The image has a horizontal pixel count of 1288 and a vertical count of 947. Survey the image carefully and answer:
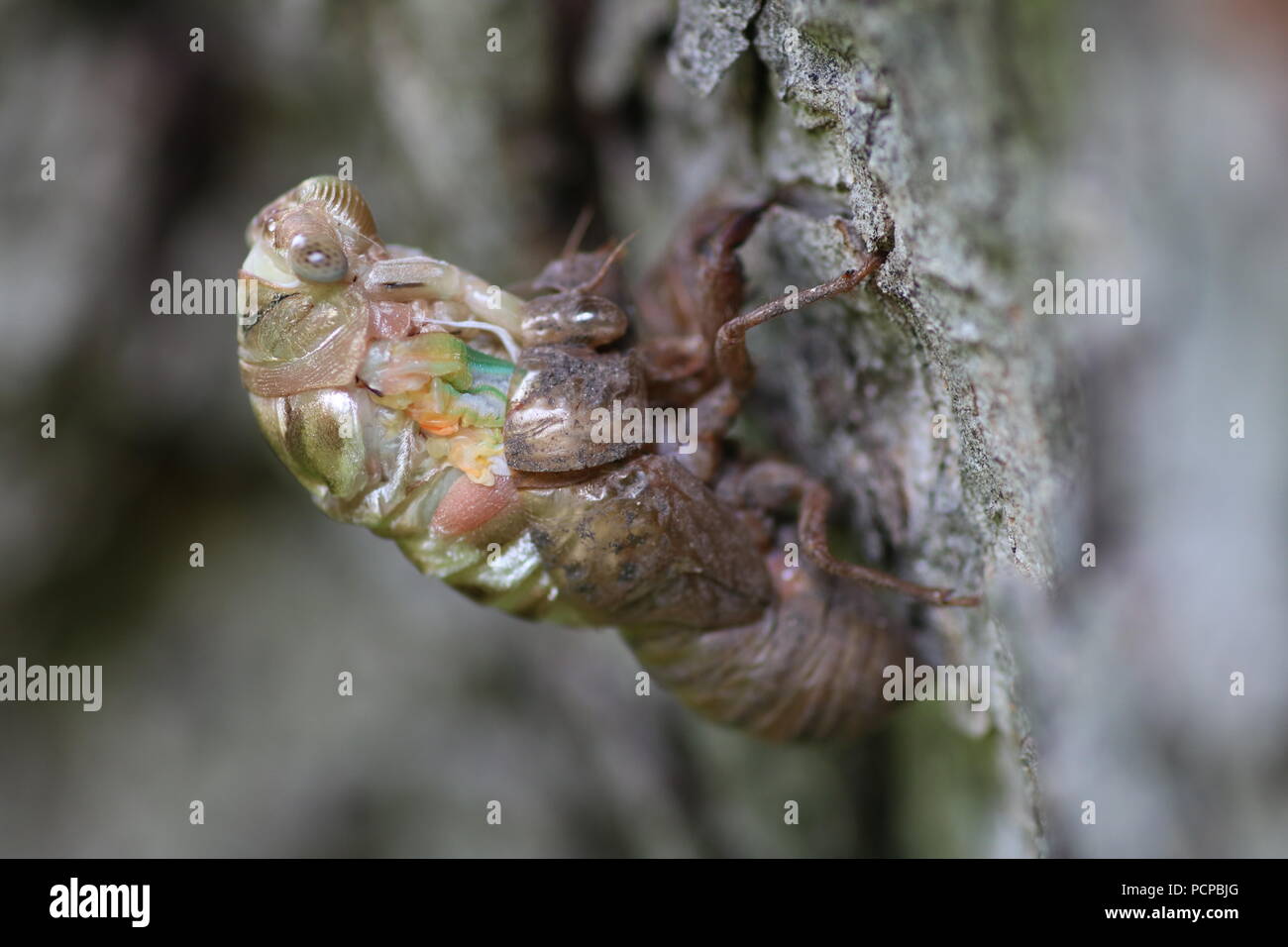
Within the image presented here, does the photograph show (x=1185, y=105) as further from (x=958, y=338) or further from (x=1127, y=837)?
(x=1127, y=837)

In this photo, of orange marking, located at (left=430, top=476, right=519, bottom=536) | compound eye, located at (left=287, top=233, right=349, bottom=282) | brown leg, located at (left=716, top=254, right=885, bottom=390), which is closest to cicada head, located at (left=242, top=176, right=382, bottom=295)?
compound eye, located at (left=287, top=233, right=349, bottom=282)

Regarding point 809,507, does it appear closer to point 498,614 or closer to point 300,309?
point 300,309

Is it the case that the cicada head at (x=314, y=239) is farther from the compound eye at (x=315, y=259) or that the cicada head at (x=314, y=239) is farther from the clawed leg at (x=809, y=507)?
the clawed leg at (x=809, y=507)

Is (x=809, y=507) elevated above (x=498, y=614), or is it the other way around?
(x=809, y=507)

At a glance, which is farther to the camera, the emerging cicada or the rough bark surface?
the emerging cicada

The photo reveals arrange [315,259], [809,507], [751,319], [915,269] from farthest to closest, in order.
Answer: [809,507] → [751,319] → [315,259] → [915,269]

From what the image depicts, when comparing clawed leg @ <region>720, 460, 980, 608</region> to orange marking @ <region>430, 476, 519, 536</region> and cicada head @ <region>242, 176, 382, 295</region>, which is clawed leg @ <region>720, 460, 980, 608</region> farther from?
cicada head @ <region>242, 176, 382, 295</region>

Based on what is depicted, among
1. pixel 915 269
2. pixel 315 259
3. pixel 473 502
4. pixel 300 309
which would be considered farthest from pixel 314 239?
pixel 915 269
